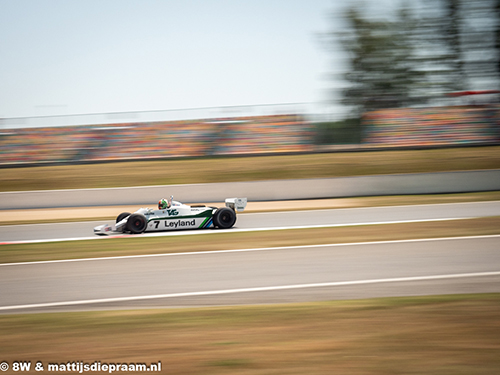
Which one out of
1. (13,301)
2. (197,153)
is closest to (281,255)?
(13,301)

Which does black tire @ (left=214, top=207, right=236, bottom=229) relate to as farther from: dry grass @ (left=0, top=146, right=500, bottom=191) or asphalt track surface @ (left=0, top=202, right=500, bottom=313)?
dry grass @ (left=0, top=146, right=500, bottom=191)

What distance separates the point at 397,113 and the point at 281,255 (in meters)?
16.7

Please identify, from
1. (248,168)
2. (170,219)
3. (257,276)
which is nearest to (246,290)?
(257,276)

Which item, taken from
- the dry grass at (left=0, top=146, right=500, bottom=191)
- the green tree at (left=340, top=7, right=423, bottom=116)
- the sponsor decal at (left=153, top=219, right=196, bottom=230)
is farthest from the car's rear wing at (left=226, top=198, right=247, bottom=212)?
the green tree at (left=340, top=7, right=423, bottom=116)

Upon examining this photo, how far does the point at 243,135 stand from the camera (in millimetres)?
22344

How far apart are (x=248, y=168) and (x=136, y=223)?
10599 millimetres

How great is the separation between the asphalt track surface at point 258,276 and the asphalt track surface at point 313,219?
9.18 ft

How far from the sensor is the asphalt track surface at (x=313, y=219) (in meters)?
10.8

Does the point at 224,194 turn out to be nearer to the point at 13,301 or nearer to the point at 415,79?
the point at 13,301

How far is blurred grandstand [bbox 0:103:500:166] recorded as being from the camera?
70.9ft

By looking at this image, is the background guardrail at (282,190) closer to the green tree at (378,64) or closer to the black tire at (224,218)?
the black tire at (224,218)

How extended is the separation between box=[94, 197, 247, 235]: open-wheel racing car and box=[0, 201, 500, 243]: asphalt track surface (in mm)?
201

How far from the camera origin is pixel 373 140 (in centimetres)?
2169

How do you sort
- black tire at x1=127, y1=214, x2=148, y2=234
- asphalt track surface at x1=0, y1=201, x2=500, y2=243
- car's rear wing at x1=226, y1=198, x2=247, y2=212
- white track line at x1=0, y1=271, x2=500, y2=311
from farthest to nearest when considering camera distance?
asphalt track surface at x1=0, y1=201, x2=500, y2=243 < car's rear wing at x1=226, y1=198, x2=247, y2=212 < black tire at x1=127, y1=214, x2=148, y2=234 < white track line at x1=0, y1=271, x2=500, y2=311
